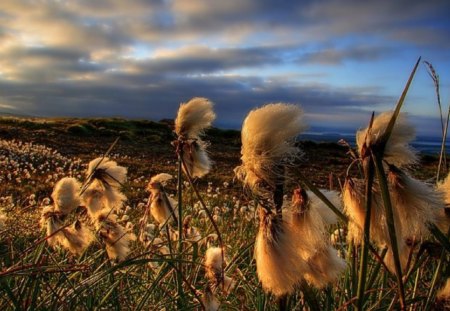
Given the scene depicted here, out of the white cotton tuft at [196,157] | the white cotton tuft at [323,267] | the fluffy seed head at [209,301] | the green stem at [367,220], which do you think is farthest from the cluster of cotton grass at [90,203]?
the green stem at [367,220]

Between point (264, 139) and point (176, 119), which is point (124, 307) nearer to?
point (176, 119)

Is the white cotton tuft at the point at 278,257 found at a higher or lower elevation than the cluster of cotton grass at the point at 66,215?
higher

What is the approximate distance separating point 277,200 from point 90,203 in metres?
1.83

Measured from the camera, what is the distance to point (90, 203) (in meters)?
3.13

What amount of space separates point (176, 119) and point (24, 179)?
12.1 metres

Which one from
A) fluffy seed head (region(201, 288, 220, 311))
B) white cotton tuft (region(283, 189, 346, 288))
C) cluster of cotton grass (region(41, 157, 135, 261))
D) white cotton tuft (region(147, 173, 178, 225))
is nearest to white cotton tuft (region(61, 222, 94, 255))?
cluster of cotton grass (region(41, 157, 135, 261))

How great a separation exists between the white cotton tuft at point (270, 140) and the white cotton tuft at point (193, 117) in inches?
47.9

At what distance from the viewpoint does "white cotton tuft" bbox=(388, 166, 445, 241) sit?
57.6 inches

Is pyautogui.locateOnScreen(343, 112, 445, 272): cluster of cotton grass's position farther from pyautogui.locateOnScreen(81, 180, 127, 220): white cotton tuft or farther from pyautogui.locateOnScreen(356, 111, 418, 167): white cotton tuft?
pyautogui.locateOnScreen(81, 180, 127, 220): white cotton tuft

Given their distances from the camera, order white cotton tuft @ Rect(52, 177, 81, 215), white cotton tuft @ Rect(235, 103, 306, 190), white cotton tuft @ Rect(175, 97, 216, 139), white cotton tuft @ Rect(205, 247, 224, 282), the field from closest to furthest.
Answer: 1. white cotton tuft @ Rect(235, 103, 306, 190)
2. the field
3. white cotton tuft @ Rect(205, 247, 224, 282)
4. white cotton tuft @ Rect(175, 97, 216, 139)
5. white cotton tuft @ Rect(52, 177, 81, 215)

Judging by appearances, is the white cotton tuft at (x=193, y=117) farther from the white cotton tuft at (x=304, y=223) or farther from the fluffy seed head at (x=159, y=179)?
the white cotton tuft at (x=304, y=223)

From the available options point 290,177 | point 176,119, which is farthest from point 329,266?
point 176,119

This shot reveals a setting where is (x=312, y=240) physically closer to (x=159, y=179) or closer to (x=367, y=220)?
(x=367, y=220)

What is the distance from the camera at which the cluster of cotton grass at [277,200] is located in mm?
1513
